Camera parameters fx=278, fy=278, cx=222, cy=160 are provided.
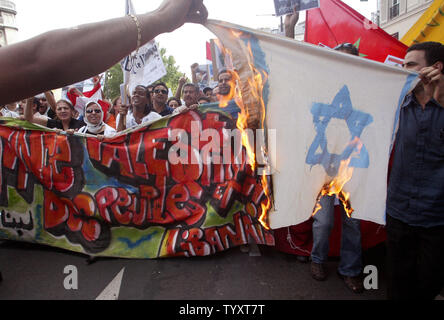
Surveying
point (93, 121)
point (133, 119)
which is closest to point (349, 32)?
point (133, 119)

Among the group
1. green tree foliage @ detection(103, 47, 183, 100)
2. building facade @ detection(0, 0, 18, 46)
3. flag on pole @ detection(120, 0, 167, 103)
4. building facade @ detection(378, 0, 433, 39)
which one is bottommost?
green tree foliage @ detection(103, 47, 183, 100)

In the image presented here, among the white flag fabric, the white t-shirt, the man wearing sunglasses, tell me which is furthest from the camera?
the man wearing sunglasses

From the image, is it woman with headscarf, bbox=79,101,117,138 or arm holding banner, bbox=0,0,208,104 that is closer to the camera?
arm holding banner, bbox=0,0,208,104

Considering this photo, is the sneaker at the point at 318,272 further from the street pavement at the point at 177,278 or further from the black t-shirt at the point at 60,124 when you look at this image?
the black t-shirt at the point at 60,124

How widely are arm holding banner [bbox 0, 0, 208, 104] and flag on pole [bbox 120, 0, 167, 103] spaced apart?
3551 millimetres

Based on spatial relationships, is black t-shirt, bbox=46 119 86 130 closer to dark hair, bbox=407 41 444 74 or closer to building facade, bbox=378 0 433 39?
dark hair, bbox=407 41 444 74

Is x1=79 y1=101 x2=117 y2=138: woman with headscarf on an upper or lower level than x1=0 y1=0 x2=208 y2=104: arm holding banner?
lower

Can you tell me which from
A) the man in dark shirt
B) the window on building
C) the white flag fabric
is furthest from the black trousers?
the window on building

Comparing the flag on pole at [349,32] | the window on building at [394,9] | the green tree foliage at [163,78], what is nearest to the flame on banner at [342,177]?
the flag on pole at [349,32]

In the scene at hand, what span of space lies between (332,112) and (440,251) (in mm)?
1076

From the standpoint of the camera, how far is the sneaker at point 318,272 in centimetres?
283

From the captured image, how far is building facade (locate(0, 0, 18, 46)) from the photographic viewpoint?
28.3 meters

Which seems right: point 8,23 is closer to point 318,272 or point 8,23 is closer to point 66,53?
point 318,272
